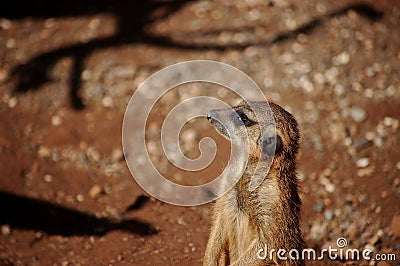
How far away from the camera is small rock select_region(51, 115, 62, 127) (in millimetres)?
4536

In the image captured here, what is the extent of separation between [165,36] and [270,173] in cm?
277

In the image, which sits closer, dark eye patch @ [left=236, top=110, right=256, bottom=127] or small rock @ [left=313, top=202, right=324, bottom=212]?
dark eye patch @ [left=236, top=110, right=256, bottom=127]

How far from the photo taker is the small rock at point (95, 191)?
405 cm

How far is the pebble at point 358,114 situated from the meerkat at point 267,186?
1866 millimetres

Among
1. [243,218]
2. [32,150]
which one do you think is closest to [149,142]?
[32,150]

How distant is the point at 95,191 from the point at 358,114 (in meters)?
2.29

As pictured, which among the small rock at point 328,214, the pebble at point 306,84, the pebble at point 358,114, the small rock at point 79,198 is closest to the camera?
the small rock at point 328,214

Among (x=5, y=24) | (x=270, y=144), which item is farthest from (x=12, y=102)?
(x=270, y=144)

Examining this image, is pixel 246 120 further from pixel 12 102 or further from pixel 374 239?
pixel 12 102

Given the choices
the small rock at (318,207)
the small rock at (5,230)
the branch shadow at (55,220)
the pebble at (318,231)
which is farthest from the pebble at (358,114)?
the small rock at (5,230)

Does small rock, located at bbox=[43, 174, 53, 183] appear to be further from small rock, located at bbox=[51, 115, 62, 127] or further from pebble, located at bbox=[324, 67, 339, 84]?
pebble, located at bbox=[324, 67, 339, 84]

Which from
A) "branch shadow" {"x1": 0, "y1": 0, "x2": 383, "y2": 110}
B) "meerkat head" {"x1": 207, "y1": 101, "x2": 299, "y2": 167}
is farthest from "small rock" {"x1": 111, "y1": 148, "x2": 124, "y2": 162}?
"meerkat head" {"x1": 207, "y1": 101, "x2": 299, "y2": 167}

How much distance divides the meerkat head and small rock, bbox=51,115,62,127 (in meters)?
2.28

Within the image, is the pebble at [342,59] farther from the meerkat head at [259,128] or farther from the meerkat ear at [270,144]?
the meerkat ear at [270,144]
